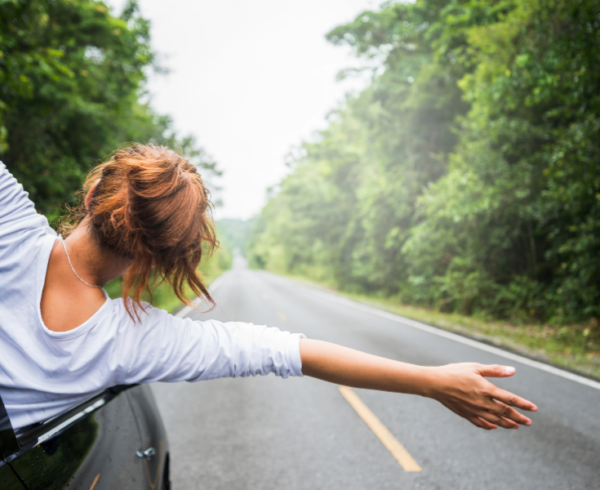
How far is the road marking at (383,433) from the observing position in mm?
3402

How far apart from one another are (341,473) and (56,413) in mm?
2624

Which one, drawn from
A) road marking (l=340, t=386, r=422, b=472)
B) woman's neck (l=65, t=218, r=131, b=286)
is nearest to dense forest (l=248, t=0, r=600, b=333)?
road marking (l=340, t=386, r=422, b=472)

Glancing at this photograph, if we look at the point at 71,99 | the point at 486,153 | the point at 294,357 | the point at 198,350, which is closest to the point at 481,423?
the point at 294,357

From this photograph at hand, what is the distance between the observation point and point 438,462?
3395 millimetres

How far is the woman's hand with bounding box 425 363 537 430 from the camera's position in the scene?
43.8 inches

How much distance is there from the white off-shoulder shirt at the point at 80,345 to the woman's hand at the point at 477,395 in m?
0.42

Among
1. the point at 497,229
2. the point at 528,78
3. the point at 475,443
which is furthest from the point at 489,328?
the point at 475,443

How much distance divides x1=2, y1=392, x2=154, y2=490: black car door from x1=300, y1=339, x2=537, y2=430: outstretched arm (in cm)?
73

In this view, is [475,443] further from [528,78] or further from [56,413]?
[528,78]

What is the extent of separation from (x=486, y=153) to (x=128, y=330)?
11.8 metres

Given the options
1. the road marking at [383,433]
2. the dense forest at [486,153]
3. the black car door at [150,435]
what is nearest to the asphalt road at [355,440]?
the road marking at [383,433]

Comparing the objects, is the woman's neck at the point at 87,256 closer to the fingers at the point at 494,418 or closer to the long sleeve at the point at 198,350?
the long sleeve at the point at 198,350

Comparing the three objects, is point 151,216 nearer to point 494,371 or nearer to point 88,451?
point 88,451

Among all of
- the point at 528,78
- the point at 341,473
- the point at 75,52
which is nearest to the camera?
the point at 341,473
